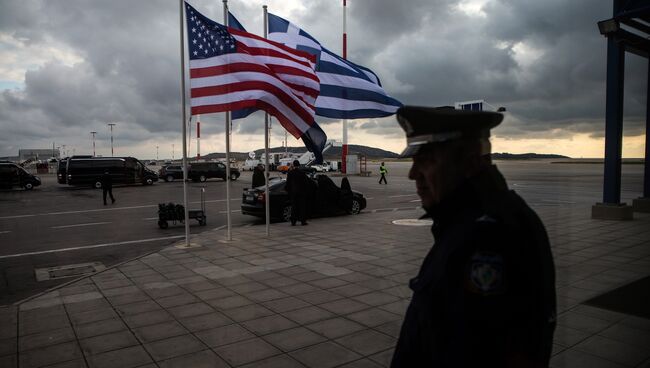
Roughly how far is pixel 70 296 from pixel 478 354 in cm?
617

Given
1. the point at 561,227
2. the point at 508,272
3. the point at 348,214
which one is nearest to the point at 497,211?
the point at 508,272

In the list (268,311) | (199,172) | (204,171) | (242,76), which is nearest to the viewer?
(268,311)

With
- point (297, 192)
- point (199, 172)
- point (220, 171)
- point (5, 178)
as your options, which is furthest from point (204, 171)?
point (297, 192)

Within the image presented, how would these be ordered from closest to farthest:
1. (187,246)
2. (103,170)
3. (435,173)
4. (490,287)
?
(490,287), (435,173), (187,246), (103,170)

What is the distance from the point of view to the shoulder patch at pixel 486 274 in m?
1.32

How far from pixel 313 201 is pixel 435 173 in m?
13.4

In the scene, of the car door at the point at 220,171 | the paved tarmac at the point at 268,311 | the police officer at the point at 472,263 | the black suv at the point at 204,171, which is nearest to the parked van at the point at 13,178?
the black suv at the point at 204,171

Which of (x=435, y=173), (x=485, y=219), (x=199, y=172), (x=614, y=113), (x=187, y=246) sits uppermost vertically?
(x=614, y=113)

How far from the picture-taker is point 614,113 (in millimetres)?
11484

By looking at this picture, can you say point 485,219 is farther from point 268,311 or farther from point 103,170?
point 103,170

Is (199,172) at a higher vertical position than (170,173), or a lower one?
higher

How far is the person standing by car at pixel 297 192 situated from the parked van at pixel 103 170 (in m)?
23.8

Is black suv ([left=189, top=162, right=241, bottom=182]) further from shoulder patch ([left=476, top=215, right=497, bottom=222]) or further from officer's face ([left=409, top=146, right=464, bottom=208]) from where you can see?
shoulder patch ([left=476, top=215, right=497, bottom=222])

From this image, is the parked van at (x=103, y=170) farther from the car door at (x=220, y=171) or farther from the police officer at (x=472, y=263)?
the police officer at (x=472, y=263)
